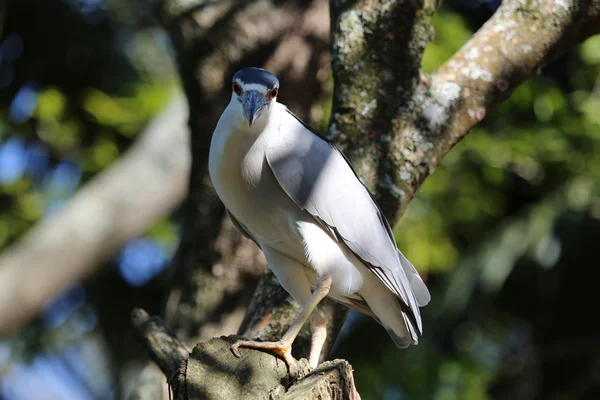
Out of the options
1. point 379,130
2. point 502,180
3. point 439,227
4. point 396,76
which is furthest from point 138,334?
point 502,180

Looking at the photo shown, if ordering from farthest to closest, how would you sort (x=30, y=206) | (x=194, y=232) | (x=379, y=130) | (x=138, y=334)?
(x=30, y=206) < (x=194, y=232) < (x=379, y=130) < (x=138, y=334)

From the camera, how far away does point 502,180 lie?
7.03 metres

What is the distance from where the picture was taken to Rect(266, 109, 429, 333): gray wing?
10.8 feet

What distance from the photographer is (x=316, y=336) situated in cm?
336

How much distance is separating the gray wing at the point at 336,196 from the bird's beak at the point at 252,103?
0.59 ft

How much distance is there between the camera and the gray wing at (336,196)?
3.28 meters

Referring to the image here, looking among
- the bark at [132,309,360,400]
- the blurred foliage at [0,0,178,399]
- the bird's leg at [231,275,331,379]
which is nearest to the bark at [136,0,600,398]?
the bird's leg at [231,275,331,379]

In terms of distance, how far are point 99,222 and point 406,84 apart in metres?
3.47

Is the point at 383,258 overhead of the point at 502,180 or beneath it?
overhead

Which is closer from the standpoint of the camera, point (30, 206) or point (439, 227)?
point (439, 227)

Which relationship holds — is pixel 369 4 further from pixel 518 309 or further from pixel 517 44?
pixel 518 309

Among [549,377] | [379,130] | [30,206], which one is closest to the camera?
[379,130]

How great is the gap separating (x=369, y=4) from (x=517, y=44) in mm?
696

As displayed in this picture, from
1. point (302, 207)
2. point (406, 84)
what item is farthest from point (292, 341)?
point (406, 84)
